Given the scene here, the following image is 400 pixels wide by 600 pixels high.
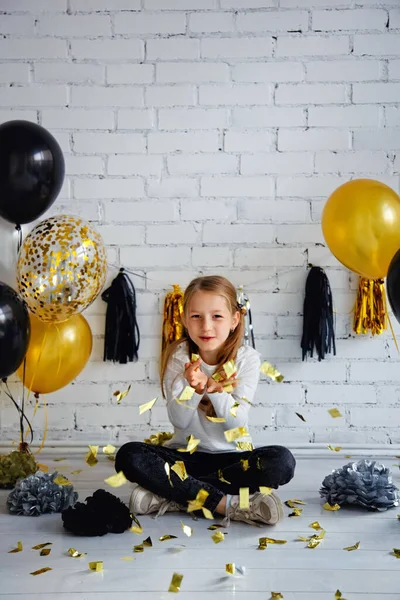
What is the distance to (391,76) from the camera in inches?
117

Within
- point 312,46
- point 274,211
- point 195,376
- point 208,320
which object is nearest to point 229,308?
point 208,320

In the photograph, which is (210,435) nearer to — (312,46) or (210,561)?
(210,561)

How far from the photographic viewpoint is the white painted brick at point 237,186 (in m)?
3.00

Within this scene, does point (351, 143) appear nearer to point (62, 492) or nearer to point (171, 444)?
point (171, 444)

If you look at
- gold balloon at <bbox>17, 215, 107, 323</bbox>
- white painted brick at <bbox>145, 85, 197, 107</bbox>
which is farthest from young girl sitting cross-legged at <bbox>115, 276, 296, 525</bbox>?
white painted brick at <bbox>145, 85, 197, 107</bbox>

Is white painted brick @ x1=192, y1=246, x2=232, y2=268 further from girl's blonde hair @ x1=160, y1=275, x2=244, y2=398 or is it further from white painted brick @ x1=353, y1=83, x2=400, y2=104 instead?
white painted brick @ x1=353, y1=83, x2=400, y2=104

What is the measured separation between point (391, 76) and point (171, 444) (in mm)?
1653

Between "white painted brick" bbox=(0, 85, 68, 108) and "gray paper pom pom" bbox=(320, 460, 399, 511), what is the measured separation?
1.74m

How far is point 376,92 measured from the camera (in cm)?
299

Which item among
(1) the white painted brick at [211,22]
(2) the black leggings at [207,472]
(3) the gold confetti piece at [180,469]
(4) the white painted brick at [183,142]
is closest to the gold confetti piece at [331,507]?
(2) the black leggings at [207,472]

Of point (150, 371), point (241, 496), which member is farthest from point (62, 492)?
point (150, 371)

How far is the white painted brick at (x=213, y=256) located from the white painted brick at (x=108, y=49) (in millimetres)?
774

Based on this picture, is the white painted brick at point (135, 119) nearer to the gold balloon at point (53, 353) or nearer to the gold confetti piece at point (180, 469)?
the gold balloon at point (53, 353)

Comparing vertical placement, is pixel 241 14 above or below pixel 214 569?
above
